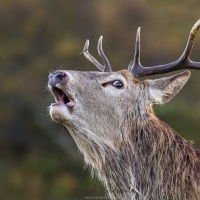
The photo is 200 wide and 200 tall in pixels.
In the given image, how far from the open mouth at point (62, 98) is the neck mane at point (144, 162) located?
0.22 meters

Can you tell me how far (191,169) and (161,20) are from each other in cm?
2265

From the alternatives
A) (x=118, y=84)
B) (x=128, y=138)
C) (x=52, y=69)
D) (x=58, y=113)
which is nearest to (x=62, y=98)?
(x=58, y=113)

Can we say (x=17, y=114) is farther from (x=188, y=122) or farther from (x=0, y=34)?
(x=188, y=122)

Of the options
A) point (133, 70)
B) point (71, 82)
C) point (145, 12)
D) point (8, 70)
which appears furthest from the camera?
point (145, 12)

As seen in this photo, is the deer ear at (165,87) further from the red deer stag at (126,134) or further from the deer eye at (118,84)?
the deer eye at (118,84)

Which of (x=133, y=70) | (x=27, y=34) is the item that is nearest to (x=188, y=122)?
(x=27, y=34)

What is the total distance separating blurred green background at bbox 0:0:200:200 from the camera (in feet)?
73.2

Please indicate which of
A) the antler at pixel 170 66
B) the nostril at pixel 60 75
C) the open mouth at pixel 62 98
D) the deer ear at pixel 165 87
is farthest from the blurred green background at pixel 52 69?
the nostril at pixel 60 75

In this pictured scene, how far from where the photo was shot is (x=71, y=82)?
7465mm

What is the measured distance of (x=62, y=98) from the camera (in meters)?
7.49

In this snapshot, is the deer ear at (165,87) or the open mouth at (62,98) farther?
the deer ear at (165,87)

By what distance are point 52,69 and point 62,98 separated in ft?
47.8

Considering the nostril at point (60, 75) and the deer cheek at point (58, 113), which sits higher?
the nostril at point (60, 75)

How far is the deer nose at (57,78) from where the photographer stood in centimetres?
737
